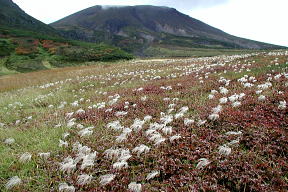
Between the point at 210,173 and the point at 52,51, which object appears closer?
the point at 210,173

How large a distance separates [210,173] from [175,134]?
1.70 meters

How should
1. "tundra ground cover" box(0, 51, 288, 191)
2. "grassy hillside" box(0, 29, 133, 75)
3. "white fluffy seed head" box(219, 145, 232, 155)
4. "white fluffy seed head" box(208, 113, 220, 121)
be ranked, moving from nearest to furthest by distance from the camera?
"tundra ground cover" box(0, 51, 288, 191) < "white fluffy seed head" box(219, 145, 232, 155) < "white fluffy seed head" box(208, 113, 220, 121) < "grassy hillside" box(0, 29, 133, 75)

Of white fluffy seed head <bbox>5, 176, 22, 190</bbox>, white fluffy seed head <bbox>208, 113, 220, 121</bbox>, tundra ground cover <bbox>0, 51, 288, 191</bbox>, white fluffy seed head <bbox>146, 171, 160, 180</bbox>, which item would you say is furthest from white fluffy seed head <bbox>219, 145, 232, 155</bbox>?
white fluffy seed head <bbox>5, 176, 22, 190</bbox>

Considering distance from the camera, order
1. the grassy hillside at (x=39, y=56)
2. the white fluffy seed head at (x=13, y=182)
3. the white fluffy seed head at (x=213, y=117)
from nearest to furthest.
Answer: the white fluffy seed head at (x=13, y=182) < the white fluffy seed head at (x=213, y=117) < the grassy hillside at (x=39, y=56)

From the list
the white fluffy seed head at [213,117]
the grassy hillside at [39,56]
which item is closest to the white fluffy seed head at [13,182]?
the white fluffy seed head at [213,117]

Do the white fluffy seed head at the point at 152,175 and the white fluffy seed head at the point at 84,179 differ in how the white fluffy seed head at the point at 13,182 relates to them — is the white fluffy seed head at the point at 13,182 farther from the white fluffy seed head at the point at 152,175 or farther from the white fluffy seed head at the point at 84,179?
the white fluffy seed head at the point at 152,175

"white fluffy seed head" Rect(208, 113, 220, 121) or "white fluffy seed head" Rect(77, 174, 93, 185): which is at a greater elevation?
"white fluffy seed head" Rect(208, 113, 220, 121)

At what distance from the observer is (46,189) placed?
4.80 m

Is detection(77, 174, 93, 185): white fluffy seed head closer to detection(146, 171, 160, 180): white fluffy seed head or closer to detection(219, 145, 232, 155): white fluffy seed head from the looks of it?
detection(146, 171, 160, 180): white fluffy seed head

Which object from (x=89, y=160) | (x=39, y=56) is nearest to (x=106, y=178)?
(x=89, y=160)

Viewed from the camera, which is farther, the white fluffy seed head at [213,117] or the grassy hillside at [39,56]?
the grassy hillside at [39,56]

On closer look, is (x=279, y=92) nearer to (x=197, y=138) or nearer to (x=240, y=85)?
(x=240, y=85)

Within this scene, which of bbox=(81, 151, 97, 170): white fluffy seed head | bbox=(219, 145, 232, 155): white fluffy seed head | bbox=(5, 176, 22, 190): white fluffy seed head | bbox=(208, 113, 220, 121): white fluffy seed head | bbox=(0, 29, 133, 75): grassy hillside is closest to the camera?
bbox=(5, 176, 22, 190): white fluffy seed head

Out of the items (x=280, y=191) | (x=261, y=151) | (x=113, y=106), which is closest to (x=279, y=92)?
(x=261, y=151)
